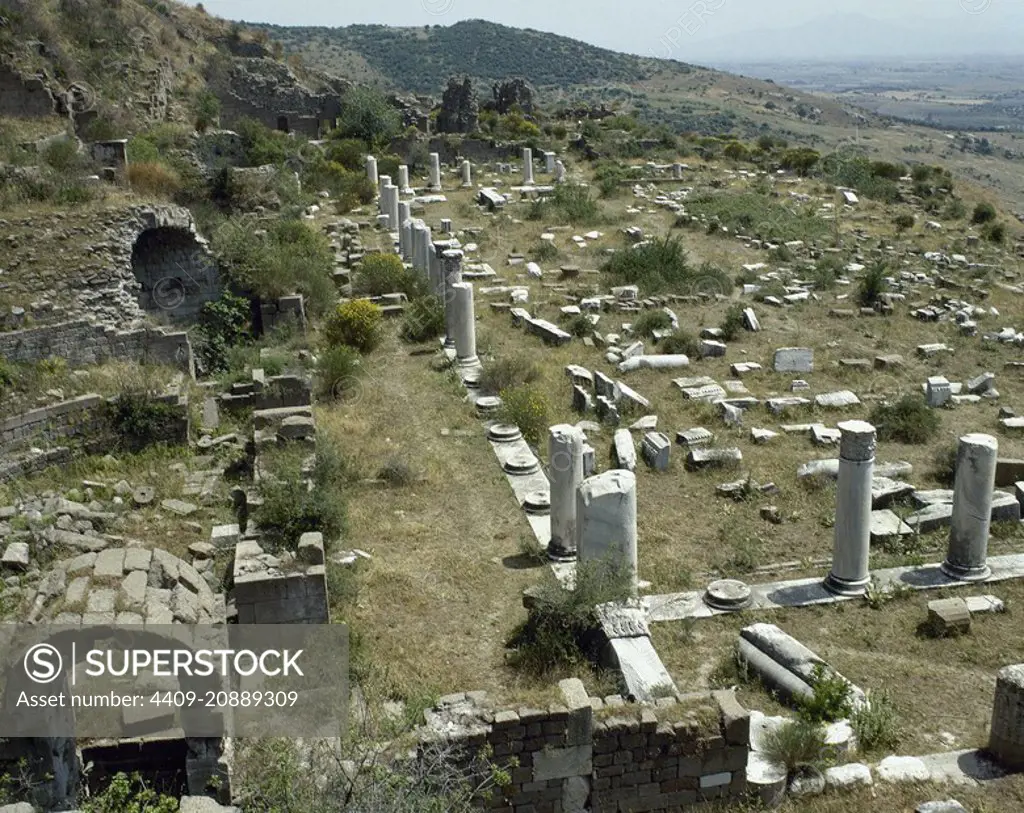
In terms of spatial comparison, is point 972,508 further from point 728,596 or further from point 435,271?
point 435,271

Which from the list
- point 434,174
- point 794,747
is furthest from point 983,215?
point 794,747

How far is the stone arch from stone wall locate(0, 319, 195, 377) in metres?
2.26

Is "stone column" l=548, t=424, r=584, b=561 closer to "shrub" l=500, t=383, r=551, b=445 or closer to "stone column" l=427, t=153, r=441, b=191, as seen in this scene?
"shrub" l=500, t=383, r=551, b=445

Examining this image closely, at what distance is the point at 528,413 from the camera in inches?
527

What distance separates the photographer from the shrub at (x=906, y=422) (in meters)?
13.4

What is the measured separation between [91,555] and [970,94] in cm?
21140

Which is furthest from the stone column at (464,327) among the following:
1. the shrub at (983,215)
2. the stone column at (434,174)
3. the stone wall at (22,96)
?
the shrub at (983,215)

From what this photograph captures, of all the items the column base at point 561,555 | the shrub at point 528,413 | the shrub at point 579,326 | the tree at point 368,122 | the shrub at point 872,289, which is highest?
the tree at point 368,122

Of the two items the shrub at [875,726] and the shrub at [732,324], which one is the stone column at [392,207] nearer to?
the shrub at [732,324]

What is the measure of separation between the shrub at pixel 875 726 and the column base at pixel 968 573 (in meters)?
2.60

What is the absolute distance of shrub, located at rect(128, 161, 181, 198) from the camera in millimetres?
20219

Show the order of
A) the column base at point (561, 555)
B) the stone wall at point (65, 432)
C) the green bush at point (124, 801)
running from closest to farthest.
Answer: the green bush at point (124, 801) → the column base at point (561, 555) → the stone wall at point (65, 432)

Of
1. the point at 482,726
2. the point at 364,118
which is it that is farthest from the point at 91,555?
the point at 364,118

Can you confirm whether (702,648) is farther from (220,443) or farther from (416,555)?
(220,443)
